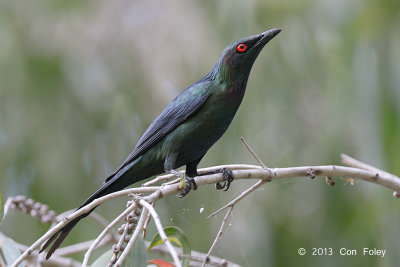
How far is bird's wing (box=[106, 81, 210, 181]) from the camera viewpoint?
322cm

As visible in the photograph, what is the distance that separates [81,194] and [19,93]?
121 centimetres

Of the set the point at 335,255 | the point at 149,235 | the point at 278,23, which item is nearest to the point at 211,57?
the point at 278,23

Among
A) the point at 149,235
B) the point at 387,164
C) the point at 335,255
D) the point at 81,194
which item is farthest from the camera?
the point at 81,194

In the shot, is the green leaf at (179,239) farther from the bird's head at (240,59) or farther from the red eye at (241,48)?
the red eye at (241,48)

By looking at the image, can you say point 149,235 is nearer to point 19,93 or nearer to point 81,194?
point 81,194

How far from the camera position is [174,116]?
3.30m

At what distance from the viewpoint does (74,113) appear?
5172mm

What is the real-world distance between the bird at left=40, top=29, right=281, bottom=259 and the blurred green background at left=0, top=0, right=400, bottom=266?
1.09 meters

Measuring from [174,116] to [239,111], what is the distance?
1.35 m

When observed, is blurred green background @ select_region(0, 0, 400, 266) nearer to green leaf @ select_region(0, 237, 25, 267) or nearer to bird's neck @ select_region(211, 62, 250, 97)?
bird's neck @ select_region(211, 62, 250, 97)

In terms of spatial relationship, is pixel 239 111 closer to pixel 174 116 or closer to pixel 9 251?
pixel 174 116

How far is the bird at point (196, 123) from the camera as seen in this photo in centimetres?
316

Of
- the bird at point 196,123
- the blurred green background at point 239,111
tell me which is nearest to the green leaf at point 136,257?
the bird at point 196,123

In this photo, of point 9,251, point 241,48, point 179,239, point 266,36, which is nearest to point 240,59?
point 241,48
